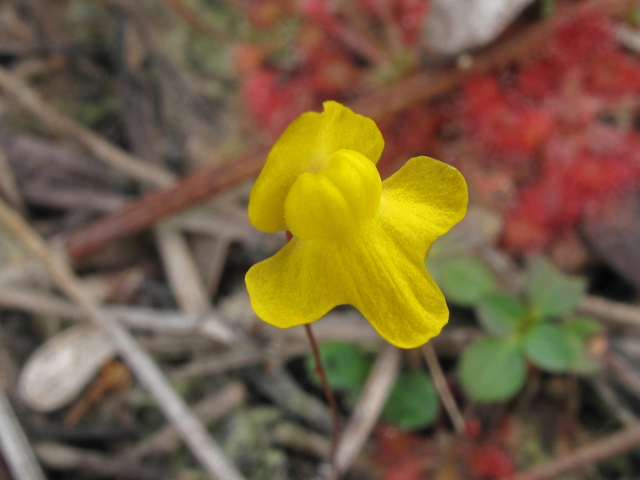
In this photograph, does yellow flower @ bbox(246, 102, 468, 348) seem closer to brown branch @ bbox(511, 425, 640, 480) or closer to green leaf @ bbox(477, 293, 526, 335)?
green leaf @ bbox(477, 293, 526, 335)

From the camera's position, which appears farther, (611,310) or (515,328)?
(611,310)

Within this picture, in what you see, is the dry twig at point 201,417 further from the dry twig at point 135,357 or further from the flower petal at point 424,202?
the flower petal at point 424,202

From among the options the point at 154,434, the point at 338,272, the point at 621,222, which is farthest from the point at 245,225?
the point at 621,222

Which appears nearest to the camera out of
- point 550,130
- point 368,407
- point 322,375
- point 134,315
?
point 322,375

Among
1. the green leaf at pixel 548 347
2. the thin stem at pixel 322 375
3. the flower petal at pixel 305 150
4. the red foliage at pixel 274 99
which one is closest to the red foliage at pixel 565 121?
the green leaf at pixel 548 347

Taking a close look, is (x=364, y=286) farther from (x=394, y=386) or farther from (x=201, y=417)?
(x=201, y=417)

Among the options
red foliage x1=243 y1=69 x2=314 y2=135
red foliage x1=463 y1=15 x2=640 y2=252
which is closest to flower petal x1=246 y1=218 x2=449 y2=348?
red foliage x1=463 y1=15 x2=640 y2=252

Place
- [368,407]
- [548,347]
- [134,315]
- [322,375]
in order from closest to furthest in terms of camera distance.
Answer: [322,375] < [548,347] < [368,407] < [134,315]

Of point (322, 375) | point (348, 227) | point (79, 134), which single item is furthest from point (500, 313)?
point (79, 134)
